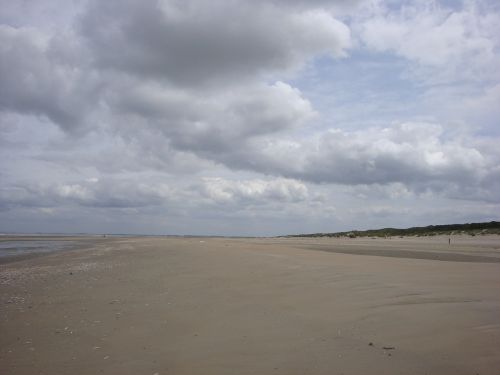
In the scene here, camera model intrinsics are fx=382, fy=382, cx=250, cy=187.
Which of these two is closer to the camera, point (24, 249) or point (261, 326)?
point (261, 326)

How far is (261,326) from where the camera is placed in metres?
7.21

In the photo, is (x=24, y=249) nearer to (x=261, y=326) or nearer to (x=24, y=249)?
(x=24, y=249)

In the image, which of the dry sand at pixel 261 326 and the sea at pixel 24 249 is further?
the sea at pixel 24 249

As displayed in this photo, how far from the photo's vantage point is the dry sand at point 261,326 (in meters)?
5.35

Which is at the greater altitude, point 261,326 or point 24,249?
point 261,326

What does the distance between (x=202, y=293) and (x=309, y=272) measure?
193 inches

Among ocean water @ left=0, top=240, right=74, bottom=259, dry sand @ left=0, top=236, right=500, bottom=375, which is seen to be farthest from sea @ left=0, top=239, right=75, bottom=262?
dry sand @ left=0, top=236, right=500, bottom=375

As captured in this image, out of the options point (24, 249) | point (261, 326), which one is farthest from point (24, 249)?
point (261, 326)

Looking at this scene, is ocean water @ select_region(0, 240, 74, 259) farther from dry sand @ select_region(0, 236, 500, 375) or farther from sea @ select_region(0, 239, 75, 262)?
dry sand @ select_region(0, 236, 500, 375)

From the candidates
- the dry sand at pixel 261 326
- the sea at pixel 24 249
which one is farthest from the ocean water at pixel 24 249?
the dry sand at pixel 261 326

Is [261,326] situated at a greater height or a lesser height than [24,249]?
greater

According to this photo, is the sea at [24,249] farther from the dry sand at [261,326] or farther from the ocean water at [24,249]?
the dry sand at [261,326]

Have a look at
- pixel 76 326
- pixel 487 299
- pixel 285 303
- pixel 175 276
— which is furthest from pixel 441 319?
pixel 175 276

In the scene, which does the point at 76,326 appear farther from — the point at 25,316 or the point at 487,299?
the point at 487,299
